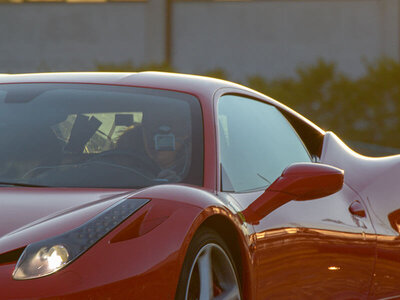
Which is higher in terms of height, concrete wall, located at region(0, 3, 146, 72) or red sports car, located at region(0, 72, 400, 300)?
red sports car, located at region(0, 72, 400, 300)

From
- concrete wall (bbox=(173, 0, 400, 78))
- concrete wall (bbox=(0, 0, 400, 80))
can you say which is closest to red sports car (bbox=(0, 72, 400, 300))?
concrete wall (bbox=(0, 0, 400, 80))

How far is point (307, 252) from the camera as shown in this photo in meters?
4.42

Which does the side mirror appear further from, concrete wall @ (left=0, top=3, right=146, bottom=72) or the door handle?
concrete wall @ (left=0, top=3, right=146, bottom=72)

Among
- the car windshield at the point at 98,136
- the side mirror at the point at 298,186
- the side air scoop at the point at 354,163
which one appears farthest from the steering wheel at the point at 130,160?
the side air scoop at the point at 354,163

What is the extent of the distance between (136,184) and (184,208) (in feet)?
1.64

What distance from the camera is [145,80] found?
4699 millimetres

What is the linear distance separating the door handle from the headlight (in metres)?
1.91

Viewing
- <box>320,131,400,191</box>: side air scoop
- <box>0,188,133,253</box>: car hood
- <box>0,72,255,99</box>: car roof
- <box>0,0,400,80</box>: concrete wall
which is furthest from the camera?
<box>0,0,400,80</box>: concrete wall

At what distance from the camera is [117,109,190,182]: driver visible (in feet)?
13.7

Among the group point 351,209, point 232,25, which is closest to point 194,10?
point 232,25

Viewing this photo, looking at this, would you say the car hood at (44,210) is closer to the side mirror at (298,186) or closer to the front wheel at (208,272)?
the front wheel at (208,272)

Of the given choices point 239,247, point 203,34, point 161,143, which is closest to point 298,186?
point 239,247

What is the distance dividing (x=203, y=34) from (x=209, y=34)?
210 millimetres

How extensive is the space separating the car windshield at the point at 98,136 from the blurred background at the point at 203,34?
2701cm
